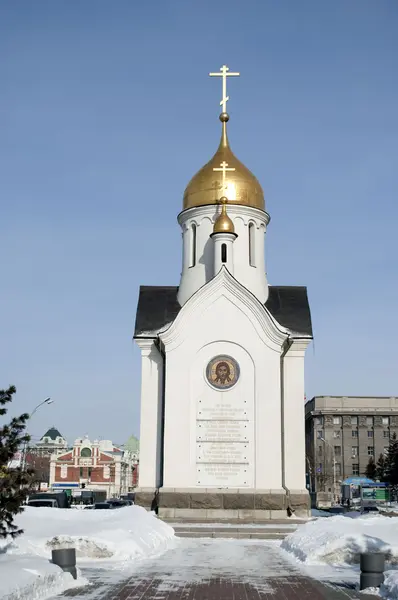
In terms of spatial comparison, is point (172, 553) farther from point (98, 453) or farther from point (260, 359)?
point (98, 453)

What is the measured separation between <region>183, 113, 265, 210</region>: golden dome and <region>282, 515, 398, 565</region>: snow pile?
14710 millimetres

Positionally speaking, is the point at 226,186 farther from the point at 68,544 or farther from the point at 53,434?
the point at 53,434

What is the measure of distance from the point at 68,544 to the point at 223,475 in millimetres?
10366

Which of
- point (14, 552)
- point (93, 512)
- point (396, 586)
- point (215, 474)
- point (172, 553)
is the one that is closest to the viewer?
point (396, 586)

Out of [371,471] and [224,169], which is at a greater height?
[224,169]

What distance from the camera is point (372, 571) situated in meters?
9.85

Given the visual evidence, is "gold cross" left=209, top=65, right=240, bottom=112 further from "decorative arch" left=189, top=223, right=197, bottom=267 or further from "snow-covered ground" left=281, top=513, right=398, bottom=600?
"snow-covered ground" left=281, top=513, right=398, bottom=600

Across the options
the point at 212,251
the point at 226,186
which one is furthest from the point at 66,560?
the point at 226,186

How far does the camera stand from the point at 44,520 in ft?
48.7

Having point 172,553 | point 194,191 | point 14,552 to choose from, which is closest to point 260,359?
point 194,191

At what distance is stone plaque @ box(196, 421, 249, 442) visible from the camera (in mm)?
22797

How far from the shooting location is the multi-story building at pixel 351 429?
242 feet

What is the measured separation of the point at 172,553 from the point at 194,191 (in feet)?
51.9

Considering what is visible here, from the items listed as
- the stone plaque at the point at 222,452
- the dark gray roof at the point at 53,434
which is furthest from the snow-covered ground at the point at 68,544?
the dark gray roof at the point at 53,434
